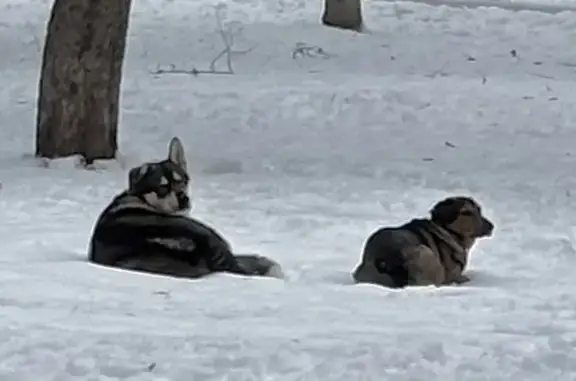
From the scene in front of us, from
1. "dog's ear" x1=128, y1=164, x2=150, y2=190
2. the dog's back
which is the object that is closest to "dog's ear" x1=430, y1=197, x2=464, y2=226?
the dog's back

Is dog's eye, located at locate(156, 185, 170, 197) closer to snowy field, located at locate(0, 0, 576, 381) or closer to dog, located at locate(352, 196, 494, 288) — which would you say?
snowy field, located at locate(0, 0, 576, 381)

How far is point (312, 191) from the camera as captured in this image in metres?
12.3

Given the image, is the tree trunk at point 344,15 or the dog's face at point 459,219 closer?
the dog's face at point 459,219

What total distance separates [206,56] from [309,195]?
30.3 feet

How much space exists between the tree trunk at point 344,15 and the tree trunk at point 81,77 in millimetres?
10507

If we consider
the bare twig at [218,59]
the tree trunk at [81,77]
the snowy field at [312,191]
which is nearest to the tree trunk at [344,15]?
the snowy field at [312,191]

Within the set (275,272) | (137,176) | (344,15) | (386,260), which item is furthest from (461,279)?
(344,15)

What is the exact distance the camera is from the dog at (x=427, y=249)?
7.97m

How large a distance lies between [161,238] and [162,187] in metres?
0.49

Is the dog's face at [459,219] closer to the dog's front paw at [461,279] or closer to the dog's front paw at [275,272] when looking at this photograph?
the dog's front paw at [461,279]

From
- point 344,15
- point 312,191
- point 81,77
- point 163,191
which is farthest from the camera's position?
point 344,15

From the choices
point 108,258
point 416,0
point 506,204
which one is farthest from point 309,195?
point 416,0

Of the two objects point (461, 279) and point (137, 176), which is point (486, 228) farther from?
point (137, 176)

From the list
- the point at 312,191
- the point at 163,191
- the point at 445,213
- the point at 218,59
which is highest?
the point at 163,191
